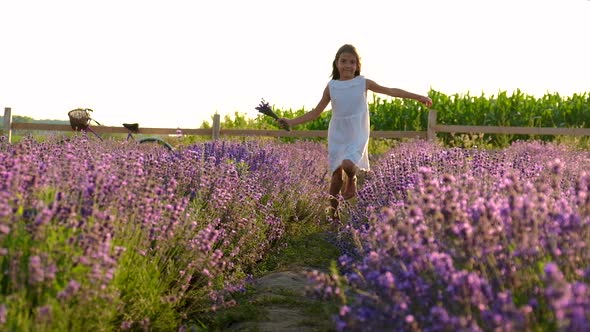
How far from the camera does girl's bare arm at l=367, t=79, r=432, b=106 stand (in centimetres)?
698

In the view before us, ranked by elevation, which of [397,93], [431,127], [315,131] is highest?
[397,93]

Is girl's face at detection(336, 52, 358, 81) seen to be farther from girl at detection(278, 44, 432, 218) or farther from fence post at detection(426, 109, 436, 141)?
fence post at detection(426, 109, 436, 141)

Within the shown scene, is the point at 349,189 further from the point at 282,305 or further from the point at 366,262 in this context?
the point at 366,262

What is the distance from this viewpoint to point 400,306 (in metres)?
2.48

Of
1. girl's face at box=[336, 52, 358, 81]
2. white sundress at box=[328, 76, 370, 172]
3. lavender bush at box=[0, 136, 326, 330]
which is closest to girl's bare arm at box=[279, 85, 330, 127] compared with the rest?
white sundress at box=[328, 76, 370, 172]

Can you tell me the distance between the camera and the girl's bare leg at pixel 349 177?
7387 mm

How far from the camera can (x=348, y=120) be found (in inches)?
300

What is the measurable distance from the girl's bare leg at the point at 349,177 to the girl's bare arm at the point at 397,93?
798 millimetres

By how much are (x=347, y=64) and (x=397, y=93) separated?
65 cm

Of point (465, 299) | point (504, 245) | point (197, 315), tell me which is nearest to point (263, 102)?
point (197, 315)

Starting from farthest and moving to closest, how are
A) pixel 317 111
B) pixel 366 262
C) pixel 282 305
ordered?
pixel 317 111 < pixel 282 305 < pixel 366 262

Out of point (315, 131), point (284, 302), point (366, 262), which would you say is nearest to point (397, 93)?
point (284, 302)

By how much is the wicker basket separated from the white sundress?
5.13 metres

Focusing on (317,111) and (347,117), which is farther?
(317,111)
